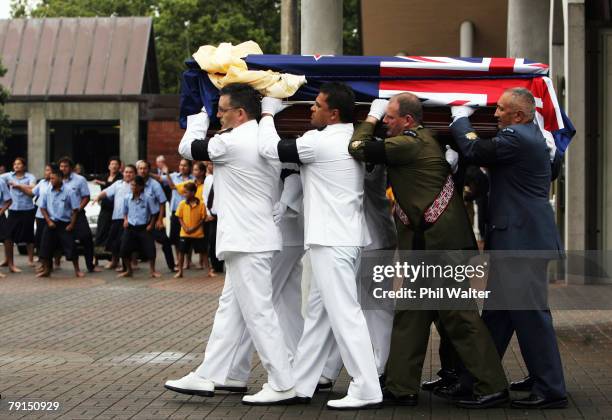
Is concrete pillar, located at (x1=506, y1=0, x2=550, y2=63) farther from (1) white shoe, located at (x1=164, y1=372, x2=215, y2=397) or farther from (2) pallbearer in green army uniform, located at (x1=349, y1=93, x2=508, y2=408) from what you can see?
(1) white shoe, located at (x1=164, y1=372, x2=215, y2=397)

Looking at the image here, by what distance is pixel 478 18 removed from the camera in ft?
104

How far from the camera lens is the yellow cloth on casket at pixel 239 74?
776 centimetres

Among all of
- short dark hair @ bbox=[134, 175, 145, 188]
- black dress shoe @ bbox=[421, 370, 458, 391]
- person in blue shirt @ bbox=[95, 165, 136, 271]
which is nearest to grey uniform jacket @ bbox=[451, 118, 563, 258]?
black dress shoe @ bbox=[421, 370, 458, 391]

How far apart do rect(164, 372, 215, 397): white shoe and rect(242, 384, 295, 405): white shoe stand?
24 cm

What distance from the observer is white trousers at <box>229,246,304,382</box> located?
324 inches

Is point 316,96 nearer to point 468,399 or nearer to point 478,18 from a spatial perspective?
point 468,399

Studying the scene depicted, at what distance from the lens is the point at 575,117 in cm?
1652

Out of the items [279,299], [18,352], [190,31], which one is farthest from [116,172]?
[190,31]

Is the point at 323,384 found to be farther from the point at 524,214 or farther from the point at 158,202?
the point at 158,202

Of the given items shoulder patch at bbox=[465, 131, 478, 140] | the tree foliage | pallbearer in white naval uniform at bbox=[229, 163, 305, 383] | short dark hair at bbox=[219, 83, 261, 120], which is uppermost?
the tree foliage

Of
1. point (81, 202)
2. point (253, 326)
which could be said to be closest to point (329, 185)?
point (253, 326)

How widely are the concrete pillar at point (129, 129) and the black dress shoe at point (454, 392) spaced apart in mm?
33227

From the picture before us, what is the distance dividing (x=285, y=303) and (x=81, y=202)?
12359 mm

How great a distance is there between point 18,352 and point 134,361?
1279 mm
